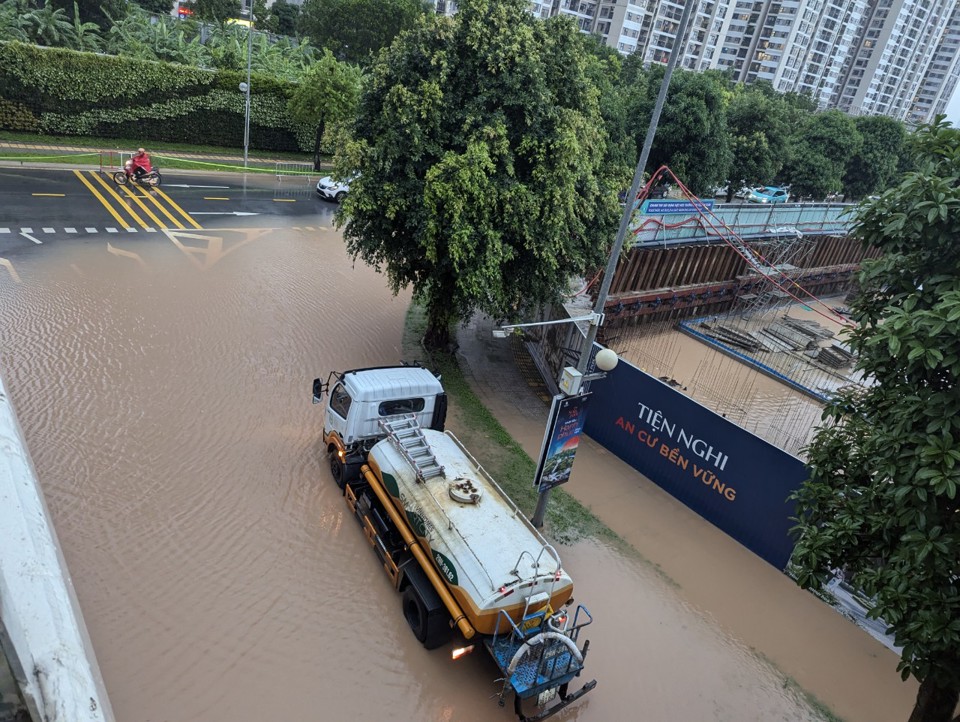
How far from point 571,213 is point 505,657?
1000 cm

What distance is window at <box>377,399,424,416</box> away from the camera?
38.5 ft

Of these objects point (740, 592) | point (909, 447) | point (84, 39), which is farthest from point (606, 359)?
point (84, 39)

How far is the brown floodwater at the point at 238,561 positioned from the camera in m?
8.41

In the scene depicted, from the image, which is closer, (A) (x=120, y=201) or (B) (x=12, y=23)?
(A) (x=120, y=201)

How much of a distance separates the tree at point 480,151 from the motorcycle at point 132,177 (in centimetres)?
1588

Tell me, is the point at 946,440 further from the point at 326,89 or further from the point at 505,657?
the point at 326,89

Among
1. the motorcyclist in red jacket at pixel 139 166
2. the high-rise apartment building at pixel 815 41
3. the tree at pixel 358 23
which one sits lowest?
the motorcyclist in red jacket at pixel 139 166

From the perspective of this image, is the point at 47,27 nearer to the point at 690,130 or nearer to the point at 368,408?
the point at 690,130

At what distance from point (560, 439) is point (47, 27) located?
119 ft

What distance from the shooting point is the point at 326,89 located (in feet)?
105

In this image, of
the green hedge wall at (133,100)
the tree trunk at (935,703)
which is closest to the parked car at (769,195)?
the green hedge wall at (133,100)

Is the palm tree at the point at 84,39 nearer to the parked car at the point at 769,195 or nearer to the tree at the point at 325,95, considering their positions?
the tree at the point at 325,95

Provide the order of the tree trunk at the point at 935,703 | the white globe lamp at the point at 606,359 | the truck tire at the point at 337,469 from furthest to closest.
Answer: the truck tire at the point at 337,469 < the white globe lamp at the point at 606,359 < the tree trunk at the point at 935,703

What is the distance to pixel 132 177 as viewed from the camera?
2667 centimetres
